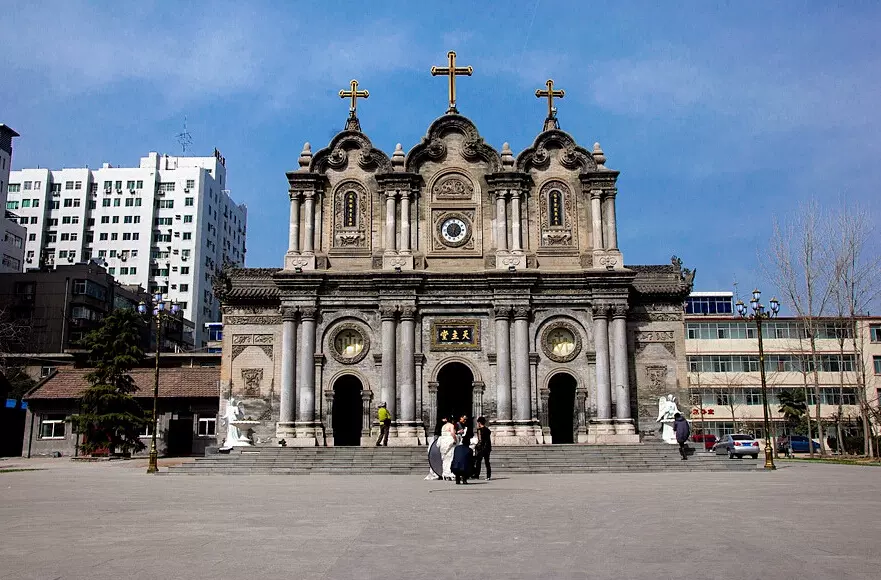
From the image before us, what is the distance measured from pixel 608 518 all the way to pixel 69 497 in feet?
40.0

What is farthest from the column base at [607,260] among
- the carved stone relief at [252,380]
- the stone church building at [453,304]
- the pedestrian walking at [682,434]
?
the carved stone relief at [252,380]

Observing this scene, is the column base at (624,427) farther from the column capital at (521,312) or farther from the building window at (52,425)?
the building window at (52,425)

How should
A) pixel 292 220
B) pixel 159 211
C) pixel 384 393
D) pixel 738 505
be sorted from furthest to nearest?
pixel 159 211
pixel 292 220
pixel 384 393
pixel 738 505

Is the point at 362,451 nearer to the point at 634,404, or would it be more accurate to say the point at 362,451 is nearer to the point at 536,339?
the point at 536,339

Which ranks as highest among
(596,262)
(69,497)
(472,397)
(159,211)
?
(159,211)

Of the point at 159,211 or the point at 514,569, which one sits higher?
the point at 159,211

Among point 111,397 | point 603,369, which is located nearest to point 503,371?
point 603,369

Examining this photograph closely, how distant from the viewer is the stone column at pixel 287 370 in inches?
1458

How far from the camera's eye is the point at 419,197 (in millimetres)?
39438

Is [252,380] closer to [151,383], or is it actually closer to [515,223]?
[151,383]

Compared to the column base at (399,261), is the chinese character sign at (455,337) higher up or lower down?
lower down

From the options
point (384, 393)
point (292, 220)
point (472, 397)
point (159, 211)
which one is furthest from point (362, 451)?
point (159, 211)

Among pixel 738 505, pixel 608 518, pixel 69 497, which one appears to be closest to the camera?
pixel 608 518

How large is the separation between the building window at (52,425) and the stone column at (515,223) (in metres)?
28.7
